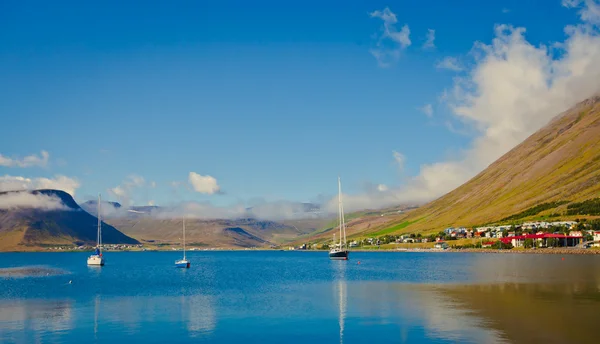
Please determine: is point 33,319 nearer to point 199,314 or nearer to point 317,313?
point 199,314

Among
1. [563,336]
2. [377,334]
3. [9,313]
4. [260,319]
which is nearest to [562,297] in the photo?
[563,336]

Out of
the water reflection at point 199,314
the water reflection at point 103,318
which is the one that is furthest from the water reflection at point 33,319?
the water reflection at point 199,314

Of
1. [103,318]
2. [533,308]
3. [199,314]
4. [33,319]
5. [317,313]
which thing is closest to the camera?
[33,319]

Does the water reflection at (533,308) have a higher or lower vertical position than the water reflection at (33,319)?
lower

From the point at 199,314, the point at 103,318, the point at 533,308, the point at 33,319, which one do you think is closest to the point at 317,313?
the point at 199,314

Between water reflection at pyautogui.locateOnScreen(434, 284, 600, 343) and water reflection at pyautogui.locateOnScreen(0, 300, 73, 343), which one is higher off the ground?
water reflection at pyautogui.locateOnScreen(0, 300, 73, 343)

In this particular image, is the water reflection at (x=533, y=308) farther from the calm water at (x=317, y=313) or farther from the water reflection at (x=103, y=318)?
the water reflection at (x=103, y=318)

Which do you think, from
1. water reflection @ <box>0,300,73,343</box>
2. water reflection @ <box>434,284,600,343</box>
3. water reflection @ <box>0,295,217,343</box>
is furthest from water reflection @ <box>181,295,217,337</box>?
water reflection @ <box>434,284,600,343</box>

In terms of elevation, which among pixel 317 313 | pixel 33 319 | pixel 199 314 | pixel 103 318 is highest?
pixel 33 319

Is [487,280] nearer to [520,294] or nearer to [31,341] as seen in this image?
[520,294]

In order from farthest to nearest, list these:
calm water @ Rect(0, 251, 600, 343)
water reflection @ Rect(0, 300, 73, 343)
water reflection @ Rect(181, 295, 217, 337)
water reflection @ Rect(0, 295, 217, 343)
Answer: water reflection @ Rect(181, 295, 217, 337) < water reflection @ Rect(0, 295, 217, 343) < water reflection @ Rect(0, 300, 73, 343) < calm water @ Rect(0, 251, 600, 343)

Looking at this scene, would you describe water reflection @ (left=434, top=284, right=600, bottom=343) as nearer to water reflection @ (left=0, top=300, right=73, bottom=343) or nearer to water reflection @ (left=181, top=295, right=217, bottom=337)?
water reflection @ (left=181, top=295, right=217, bottom=337)

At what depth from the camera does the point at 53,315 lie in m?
60.9

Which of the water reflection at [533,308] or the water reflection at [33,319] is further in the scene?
the water reflection at [33,319]
